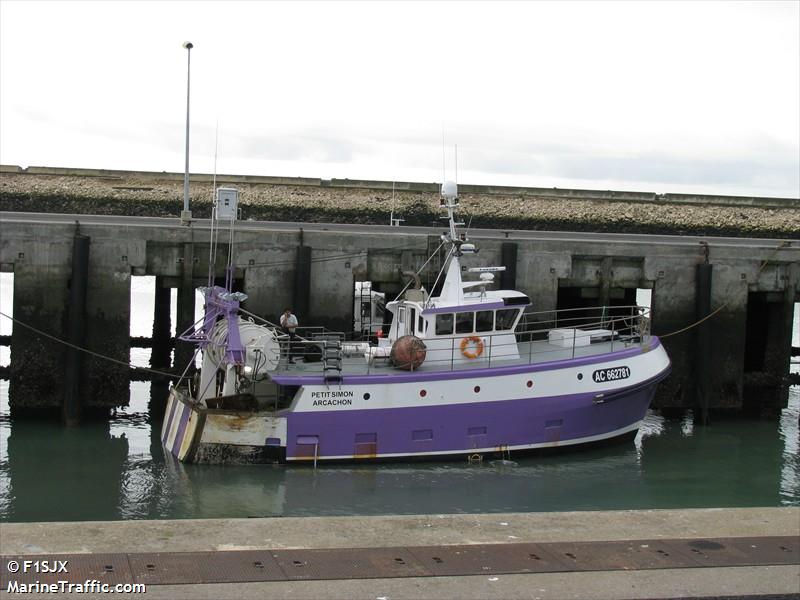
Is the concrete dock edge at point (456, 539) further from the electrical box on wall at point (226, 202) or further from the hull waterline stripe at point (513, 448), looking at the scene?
the electrical box on wall at point (226, 202)

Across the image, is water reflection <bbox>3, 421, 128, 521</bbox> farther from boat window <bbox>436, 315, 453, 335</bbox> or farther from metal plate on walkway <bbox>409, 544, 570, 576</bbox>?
metal plate on walkway <bbox>409, 544, 570, 576</bbox>

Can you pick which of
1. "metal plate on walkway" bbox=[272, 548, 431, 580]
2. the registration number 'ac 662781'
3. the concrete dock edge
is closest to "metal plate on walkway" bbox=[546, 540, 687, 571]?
the concrete dock edge

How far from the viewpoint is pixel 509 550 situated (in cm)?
1116

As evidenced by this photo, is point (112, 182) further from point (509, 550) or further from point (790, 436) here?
point (509, 550)

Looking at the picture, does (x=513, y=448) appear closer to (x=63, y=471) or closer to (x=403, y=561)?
(x=63, y=471)

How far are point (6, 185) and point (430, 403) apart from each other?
21987 mm

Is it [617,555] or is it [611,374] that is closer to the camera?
[617,555]

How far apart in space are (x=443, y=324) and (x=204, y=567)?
9.72 meters

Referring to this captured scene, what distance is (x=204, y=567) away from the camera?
10.2 metres

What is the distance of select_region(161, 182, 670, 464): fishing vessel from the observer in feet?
59.7

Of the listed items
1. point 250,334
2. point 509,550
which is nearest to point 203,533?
point 509,550

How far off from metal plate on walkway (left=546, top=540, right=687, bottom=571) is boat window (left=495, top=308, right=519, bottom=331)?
8346mm

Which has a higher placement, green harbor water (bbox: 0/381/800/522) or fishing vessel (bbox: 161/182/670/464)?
fishing vessel (bbox: 161/182/670/464)

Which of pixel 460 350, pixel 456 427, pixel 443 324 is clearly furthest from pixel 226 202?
pixel 456 427
